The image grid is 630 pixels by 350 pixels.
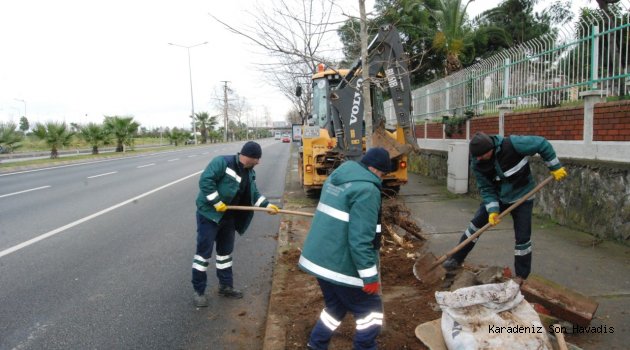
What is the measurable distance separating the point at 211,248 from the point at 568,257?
398 cm

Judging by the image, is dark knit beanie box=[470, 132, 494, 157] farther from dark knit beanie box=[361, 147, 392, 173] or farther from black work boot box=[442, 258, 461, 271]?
dark knit beanie box=[361, 147, 392, 173]

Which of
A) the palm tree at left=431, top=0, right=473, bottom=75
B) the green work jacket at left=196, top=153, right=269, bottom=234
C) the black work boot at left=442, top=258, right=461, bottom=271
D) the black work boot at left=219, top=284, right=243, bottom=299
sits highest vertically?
the palm tree at left=431, top=0, right=473, bottom=75

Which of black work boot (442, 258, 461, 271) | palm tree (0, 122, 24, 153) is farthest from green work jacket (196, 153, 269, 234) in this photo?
palm tree (0, 122, 24, 153)

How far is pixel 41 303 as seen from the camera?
441 centimetres

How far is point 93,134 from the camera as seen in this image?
3152 cm

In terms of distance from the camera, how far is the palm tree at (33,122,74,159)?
26578 mm

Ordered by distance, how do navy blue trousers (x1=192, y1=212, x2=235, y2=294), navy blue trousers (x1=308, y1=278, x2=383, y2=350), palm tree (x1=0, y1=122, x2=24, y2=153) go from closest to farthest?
navy blue trousers (x1=308, y1=278, x2=383, y2=350), navy blue trousers (x1=192, y1=212, x2=235, y2=294), palm tree (x1=0, y1=122, x2=24, y2=153)

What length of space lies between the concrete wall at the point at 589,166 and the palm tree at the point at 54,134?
2676 cm

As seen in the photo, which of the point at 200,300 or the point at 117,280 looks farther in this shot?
the point at 117,280

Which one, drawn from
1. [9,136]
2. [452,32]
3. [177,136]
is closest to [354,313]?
[452,32]

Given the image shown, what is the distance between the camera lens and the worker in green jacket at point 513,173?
13.7 ft

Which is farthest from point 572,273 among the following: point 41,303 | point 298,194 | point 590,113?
point 298,194

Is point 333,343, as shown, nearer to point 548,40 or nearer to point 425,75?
point 548,40

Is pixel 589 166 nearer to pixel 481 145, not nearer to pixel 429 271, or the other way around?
pixel 481 145
